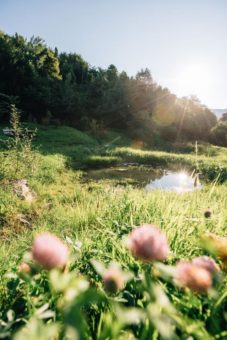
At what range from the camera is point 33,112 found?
2395 cm

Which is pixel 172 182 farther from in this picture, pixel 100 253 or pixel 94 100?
pixel 94 100

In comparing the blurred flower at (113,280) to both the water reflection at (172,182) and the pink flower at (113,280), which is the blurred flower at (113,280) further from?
the water reflection at (172,182)

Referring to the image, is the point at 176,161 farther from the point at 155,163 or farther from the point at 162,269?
the point at 162,269

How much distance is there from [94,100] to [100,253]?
2639cm

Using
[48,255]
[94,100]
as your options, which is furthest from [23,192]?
[94,100]

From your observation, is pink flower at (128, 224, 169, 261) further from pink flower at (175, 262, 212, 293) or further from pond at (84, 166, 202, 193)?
pond at (84, 166, 202, 193)

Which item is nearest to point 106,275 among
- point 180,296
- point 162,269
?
point 162,269

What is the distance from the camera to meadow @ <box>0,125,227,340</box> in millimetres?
764

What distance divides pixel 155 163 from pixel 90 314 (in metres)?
12.7

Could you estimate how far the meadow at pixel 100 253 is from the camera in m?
0.76

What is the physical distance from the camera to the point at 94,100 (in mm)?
27578

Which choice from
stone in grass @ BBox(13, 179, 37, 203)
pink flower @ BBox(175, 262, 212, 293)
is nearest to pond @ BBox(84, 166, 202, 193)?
stone in grass @ BBox(13, 179, 37, 203)

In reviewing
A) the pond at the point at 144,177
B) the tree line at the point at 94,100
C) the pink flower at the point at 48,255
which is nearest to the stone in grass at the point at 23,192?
the pond at the point at 144,177

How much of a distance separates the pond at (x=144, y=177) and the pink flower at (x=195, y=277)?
8344 millimetres
